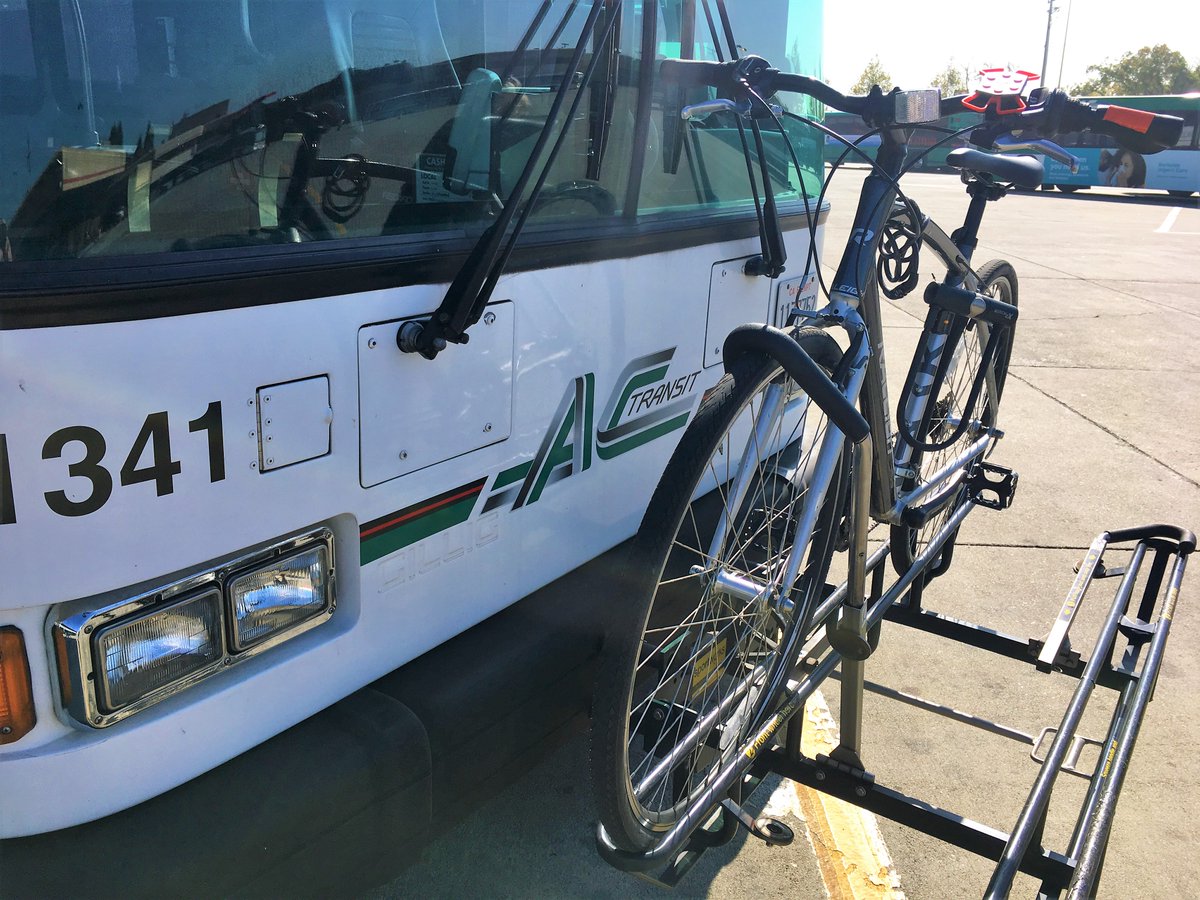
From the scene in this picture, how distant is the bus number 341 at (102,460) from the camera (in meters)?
1.37

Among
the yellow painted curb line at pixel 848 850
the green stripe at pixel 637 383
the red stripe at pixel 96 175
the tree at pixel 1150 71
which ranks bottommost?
the yellow painted curb line at pixel 848 850

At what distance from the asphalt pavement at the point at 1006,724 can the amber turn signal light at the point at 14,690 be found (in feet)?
4.26

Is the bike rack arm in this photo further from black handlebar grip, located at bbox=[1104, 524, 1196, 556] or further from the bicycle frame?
the bicycle frame

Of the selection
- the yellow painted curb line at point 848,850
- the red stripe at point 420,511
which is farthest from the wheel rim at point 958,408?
the red stripe at point 420,511

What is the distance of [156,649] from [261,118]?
882mm

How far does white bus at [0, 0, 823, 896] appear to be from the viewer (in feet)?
4.78

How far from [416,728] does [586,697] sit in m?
0.57

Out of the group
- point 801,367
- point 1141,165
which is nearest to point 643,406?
point 801,367

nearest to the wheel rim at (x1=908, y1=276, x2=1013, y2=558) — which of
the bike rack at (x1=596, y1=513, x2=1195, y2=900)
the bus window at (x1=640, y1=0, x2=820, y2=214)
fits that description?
the bike rack at (x1=596, y1=513, x2=1195, y2=900)

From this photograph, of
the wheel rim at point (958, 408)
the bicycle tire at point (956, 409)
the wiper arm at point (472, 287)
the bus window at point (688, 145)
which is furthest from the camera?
the wheel rim at point (958, 408)

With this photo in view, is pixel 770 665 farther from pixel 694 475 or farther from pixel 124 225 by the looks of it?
pixel 124 225

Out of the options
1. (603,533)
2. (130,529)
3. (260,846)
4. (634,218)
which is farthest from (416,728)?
(634,218)

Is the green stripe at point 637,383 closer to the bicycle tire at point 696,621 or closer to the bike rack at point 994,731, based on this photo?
the bicycle tire at point 696,621

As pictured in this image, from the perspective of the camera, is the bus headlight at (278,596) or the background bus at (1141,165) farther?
the background bus at (1141,165)
